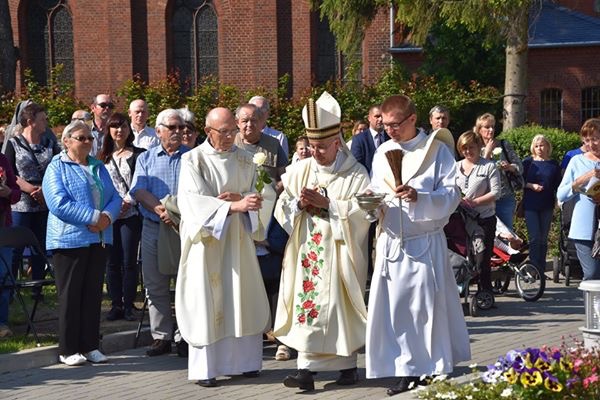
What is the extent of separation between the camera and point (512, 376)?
718cm

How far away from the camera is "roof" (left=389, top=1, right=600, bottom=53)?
42125 mm

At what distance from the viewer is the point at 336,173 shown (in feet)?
32.4

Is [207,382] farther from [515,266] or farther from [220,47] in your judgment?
[220,47]

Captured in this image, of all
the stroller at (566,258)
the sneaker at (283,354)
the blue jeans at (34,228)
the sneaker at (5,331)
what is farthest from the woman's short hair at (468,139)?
the sneaker at (5,331)

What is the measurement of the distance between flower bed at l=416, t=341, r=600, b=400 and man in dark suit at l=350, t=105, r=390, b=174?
622 cm

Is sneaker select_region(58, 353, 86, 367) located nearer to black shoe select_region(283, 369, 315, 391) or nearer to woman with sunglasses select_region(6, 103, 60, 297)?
woman with sunglasses select_region(6, 103, 60, 297)

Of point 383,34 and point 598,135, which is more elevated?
point 383,34

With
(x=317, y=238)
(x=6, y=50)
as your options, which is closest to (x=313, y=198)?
(x=317, y=238)

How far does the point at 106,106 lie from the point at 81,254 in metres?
3.75

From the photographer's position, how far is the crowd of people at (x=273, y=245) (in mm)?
9305

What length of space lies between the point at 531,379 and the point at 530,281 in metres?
8.16

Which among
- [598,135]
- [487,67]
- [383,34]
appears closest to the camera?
[598,135]

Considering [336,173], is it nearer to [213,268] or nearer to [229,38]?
[213,268]

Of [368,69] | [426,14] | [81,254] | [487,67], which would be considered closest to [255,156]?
[81,254]
